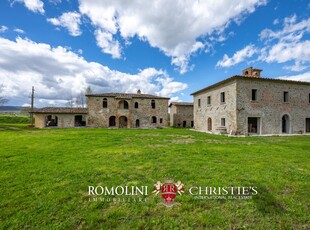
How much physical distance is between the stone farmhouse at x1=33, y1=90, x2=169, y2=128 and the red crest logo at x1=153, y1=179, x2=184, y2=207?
23.2 metres

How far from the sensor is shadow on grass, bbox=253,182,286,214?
10.0 feet

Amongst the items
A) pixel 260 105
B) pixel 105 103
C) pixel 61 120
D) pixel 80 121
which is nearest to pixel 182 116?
pixel 105 103

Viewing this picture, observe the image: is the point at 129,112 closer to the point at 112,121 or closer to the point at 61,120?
the point at 112,121

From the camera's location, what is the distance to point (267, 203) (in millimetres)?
3277

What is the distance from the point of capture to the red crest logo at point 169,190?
339 cm

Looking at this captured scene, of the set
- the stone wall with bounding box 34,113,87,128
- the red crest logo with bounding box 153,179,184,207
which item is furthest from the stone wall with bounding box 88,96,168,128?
the red crest logo with bounding box 153,179,184,207

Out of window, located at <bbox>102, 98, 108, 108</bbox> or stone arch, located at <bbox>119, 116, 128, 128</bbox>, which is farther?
stone arch, located at <bbox>119, 116, 128, 128</bbox>

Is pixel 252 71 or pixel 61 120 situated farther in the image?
pixel 61 120

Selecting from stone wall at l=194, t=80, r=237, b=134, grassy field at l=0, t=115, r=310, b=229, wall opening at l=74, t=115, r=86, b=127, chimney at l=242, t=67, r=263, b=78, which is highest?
chimney at l=242, t=67, r=263, b=78

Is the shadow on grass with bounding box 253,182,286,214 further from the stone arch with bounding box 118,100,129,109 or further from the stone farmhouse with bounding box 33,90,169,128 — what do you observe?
the stone arch with bounding box 118,100,129,109

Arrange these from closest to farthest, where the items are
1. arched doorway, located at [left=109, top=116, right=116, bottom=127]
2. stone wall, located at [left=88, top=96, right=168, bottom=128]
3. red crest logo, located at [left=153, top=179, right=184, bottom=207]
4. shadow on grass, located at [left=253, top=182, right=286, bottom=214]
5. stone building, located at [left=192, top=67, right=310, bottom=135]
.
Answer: shadow on grass, located at [left=253, top=182, right=286, bottom=214] → red crest logo, located at [left=153, top=179, right=184, bottom=207] → stone building, located at [left=192, top=67, right=310, bottom=135] → stone wall, located at [left=88, top=96, right=168, bottom=128] → arched doorway, located at [left=109, top=116, right=116, bottom=127]

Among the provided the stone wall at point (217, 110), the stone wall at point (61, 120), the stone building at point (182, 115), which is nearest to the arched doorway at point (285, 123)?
the stone wall at point (217, 110)

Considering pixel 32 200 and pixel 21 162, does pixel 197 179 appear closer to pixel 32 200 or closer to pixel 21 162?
pixel 32 200

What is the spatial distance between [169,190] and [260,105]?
1694 cm
